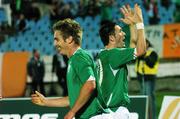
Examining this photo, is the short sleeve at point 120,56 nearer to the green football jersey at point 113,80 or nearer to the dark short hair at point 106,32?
the green football jersey at point 113,80

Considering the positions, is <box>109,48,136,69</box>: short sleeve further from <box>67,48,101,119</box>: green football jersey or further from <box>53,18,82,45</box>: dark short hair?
<box>53,18,82,45</box>: dark short hair

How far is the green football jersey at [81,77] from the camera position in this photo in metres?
4.73

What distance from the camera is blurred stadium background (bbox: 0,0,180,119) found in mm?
17875

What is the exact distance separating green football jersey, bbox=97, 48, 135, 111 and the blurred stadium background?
10.5 meters

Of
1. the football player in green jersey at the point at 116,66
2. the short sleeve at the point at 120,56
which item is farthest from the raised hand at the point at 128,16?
the short sleeve at the point at 120,56

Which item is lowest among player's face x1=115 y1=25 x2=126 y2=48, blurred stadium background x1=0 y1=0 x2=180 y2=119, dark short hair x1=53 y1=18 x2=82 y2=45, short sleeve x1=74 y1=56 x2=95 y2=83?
blurred stadium background x1=0 y1=0 x2=180 y2=119

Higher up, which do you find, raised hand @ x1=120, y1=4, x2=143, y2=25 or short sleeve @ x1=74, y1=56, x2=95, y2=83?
raised hand @ x1=120, y1=4, x2=143, y2=25

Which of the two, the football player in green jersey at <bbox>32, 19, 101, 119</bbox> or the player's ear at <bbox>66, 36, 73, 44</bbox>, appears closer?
the football player in green jersey at <bbox>32, 19, 101, 119</bbox>

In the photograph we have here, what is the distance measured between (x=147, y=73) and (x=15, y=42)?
32.9 ft

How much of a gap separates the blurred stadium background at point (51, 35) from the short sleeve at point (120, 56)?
34.6 feet

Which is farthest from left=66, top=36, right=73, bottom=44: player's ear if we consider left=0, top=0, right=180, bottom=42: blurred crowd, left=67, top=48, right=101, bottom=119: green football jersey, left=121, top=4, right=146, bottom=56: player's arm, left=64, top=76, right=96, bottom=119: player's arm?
left=0, top=0, right=180, bottom=42: blurred crowd

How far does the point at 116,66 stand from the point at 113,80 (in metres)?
0.14

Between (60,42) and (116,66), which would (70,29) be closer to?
(60,42)

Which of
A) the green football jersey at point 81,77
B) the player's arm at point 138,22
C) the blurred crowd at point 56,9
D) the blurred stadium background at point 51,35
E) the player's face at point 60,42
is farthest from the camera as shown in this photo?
the blurred crowd at point 56,9
